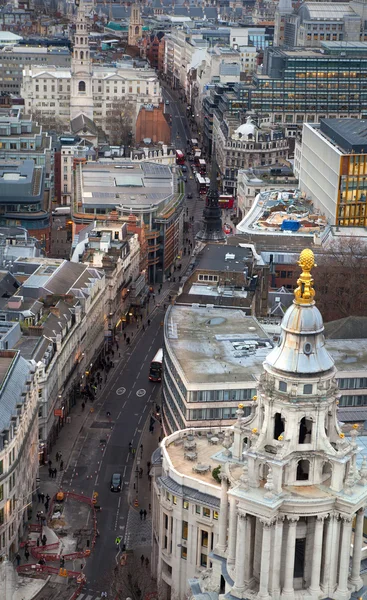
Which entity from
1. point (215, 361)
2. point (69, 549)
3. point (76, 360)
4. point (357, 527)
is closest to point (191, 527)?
point (69, 549)

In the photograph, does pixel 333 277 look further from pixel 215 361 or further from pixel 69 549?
pixel 69 549

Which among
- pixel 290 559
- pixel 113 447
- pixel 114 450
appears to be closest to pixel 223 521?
pixel 290 559

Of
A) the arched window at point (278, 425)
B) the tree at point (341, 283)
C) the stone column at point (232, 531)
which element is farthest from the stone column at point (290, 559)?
the tree at point (341, 283)

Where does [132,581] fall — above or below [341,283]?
above

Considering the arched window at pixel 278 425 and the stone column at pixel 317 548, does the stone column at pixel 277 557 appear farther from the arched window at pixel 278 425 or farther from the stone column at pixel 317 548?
the arched window at pixel 278 425

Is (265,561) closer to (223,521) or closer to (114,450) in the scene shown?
(223,521)

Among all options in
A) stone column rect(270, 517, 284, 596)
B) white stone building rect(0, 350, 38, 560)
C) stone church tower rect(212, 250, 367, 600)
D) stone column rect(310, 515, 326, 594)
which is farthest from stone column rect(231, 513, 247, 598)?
white stone building rect(0, 350, 38, 560)

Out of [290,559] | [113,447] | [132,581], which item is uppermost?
[290,559]
